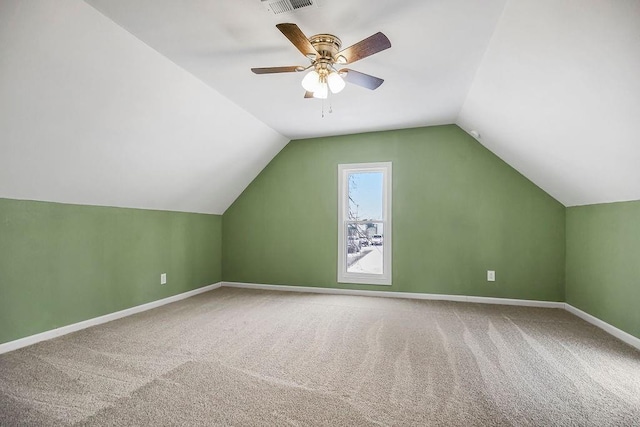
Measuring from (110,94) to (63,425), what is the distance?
2.19m

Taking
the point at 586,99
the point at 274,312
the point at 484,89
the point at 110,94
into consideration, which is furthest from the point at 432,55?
the point at 274,312

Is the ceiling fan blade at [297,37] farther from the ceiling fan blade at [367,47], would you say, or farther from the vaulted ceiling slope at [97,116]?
the vaulted ceiling slope at [97,116]

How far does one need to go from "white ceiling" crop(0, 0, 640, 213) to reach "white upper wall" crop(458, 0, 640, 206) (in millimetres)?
10

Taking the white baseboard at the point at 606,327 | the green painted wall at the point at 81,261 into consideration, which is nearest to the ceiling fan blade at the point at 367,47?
the green painted wall at the point at 81,261

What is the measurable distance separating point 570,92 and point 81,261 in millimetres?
4432

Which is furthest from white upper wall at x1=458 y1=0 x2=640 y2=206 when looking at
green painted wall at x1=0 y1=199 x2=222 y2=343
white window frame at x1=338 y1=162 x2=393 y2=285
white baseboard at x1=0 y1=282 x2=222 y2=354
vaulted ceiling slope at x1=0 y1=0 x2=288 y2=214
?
white baseboard at x1=0 y1=282 x2=222 y2=354

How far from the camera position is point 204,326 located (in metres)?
3.35

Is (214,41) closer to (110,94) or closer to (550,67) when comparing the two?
(110,94)

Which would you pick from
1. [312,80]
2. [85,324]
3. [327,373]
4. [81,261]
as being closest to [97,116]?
[81,261]

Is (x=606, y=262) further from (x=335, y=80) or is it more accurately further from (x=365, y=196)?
(x=335, y=80)

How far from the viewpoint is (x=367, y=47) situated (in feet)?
6.61

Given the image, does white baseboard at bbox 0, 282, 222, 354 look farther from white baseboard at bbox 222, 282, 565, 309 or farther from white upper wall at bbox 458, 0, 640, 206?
white upper wall at bbox 458, 0, 640, 206

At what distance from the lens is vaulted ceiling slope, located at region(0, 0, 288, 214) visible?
6.49 feet

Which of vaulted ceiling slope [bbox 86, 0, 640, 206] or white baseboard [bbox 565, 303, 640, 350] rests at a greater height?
vaulted ceiling slope [bbox 86, 0, 640, 206]
